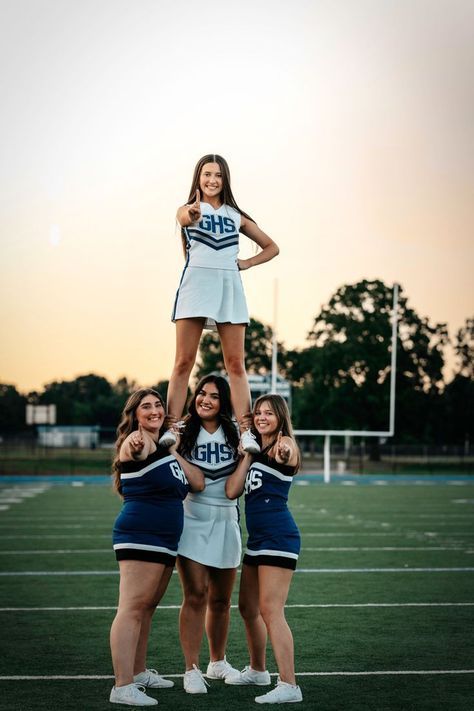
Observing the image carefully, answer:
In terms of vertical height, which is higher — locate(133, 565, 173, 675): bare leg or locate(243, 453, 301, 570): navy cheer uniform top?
locate(243, 453, 301, 570): navy cheer uniform top

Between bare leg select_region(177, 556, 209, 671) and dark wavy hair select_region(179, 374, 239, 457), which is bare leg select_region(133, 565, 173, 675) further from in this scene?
dark wavy hair select_region(179, 374, 239, 457)

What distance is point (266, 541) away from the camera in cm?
562

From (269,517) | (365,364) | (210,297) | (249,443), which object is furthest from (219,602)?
(365,364)

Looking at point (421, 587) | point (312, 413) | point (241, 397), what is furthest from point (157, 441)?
point (312, 413)

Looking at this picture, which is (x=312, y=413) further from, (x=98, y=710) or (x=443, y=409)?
(x=98, y=710)

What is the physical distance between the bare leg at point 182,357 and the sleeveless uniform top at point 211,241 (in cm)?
31

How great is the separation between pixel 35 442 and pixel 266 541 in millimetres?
48769

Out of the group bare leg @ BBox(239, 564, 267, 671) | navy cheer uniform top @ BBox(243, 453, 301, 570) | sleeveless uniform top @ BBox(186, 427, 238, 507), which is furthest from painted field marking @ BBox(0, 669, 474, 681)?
sleeveless uniform top @ BBox(186, 427, 238, 507)

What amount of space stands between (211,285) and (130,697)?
2.05 meters

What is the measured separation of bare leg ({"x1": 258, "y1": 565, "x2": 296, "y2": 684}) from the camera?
5457mm

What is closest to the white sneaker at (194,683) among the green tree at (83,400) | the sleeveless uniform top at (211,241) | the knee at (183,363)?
the knee at (183,363)

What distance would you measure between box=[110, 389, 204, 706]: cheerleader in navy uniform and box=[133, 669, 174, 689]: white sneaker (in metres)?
0.09

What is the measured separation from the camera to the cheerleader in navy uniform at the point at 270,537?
5477 millimetres

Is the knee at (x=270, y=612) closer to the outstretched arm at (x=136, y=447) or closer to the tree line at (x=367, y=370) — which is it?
the outstretched arm at (x=136, y=447)
